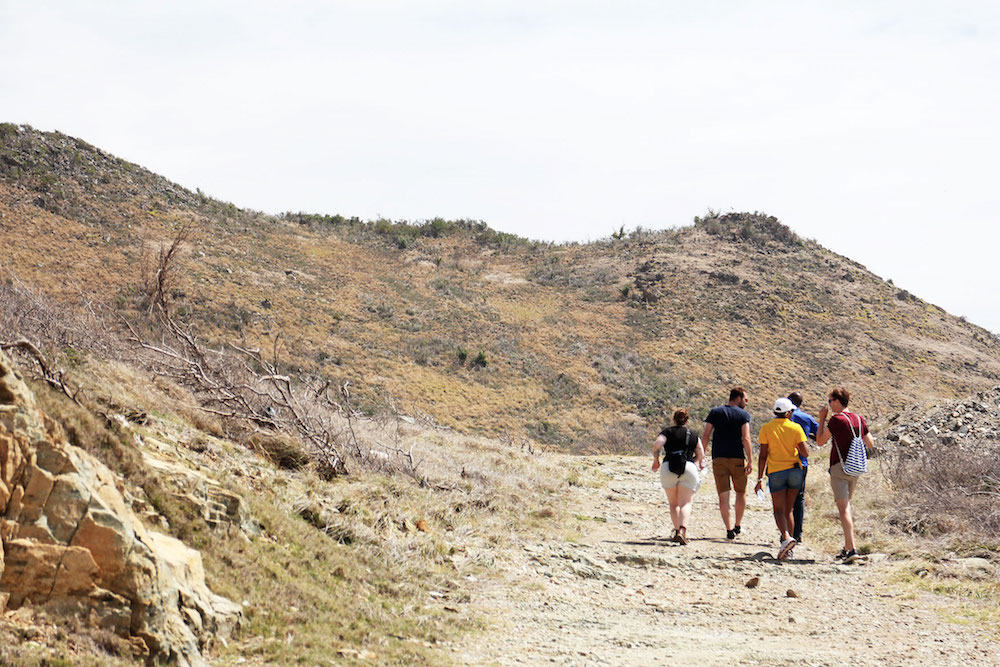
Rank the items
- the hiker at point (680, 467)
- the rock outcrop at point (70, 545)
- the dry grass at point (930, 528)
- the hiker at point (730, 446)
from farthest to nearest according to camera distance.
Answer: the hiker at point (730, 446) → the hiker at point (680, 467) → the dry grass at point (930, 528) → the rock outcrop at point (70, 545)

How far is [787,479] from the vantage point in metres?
8.46

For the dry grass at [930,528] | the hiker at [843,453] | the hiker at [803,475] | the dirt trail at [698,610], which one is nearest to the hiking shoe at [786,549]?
the dirt trail at [698,610]

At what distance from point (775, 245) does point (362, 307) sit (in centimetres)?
3331

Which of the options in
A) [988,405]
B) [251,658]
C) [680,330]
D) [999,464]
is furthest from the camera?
[680,330]

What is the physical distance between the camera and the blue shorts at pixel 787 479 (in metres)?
8.45

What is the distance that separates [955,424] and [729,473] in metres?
8.59

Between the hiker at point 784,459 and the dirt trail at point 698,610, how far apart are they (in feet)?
1.61

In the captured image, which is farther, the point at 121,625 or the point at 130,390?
the point at 130,390

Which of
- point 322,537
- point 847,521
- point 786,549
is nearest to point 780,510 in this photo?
point 786,549

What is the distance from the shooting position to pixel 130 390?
775cm

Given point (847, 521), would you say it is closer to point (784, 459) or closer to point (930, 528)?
point (784, 459)

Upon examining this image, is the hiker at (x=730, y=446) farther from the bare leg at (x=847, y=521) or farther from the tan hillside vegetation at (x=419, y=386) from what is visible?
the bare leg at (x=847, y=521)

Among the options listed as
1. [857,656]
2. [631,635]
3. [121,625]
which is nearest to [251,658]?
[121,625]

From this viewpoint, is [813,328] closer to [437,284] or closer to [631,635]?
[437,284]
